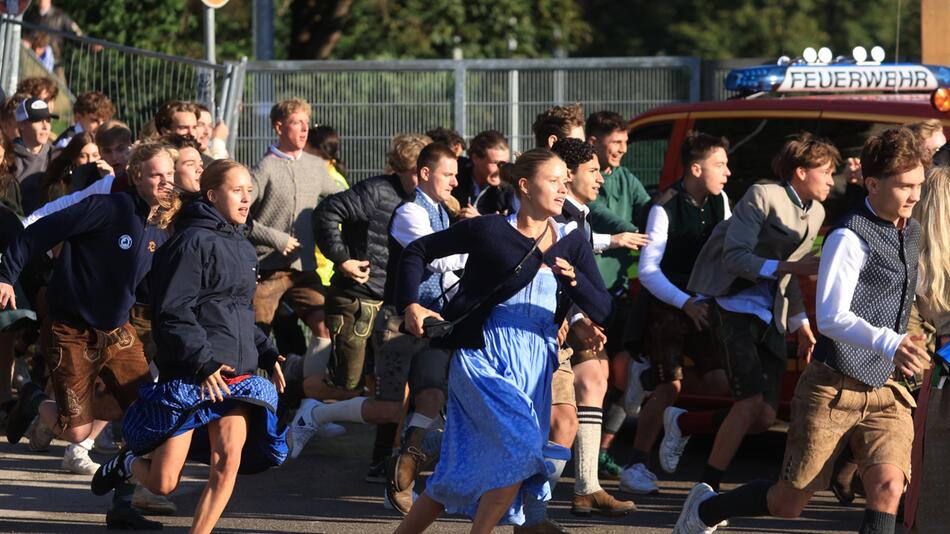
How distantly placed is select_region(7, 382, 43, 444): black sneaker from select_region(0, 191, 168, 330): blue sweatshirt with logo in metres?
0.78

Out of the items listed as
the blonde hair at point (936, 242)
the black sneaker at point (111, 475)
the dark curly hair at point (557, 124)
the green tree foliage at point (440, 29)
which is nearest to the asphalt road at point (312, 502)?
the black sneaker at point (111, 475)

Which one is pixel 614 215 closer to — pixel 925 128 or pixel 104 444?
pixel 925 128

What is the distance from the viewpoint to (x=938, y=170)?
19.9 ft

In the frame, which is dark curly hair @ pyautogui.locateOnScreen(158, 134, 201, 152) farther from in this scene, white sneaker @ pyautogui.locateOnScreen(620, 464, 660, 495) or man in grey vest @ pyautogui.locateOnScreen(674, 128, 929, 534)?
man in grey vest @ pyautogui.locateOnScreen(674, 128, 929, 534)

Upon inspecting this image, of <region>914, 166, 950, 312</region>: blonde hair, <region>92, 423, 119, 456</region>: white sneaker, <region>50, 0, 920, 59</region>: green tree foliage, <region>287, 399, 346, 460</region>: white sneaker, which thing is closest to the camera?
Answer: <region>914, 166, 950, 312</region>: blonde hair

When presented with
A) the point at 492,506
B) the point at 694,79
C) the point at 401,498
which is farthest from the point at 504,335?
the point at 694,79

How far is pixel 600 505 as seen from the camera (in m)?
7.74

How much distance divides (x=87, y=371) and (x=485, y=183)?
2529 millimetres

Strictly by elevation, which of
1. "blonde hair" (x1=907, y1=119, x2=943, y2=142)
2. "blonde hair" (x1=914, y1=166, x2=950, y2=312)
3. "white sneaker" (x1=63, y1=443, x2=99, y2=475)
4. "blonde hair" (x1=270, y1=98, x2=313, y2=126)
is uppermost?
"blonde hair" (x1=270, y1=98, x2=313, y2=126)

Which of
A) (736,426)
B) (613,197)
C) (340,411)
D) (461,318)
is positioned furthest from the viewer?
(613,197)

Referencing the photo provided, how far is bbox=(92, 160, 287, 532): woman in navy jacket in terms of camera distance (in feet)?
20.5

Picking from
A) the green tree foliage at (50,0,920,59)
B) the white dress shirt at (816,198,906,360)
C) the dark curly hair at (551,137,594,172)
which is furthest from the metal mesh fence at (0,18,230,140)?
the white dress shirt at (816,198,906,360)

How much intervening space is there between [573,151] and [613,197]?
4.26ft

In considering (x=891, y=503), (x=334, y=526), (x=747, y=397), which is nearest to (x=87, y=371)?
(x=334, y=526)
